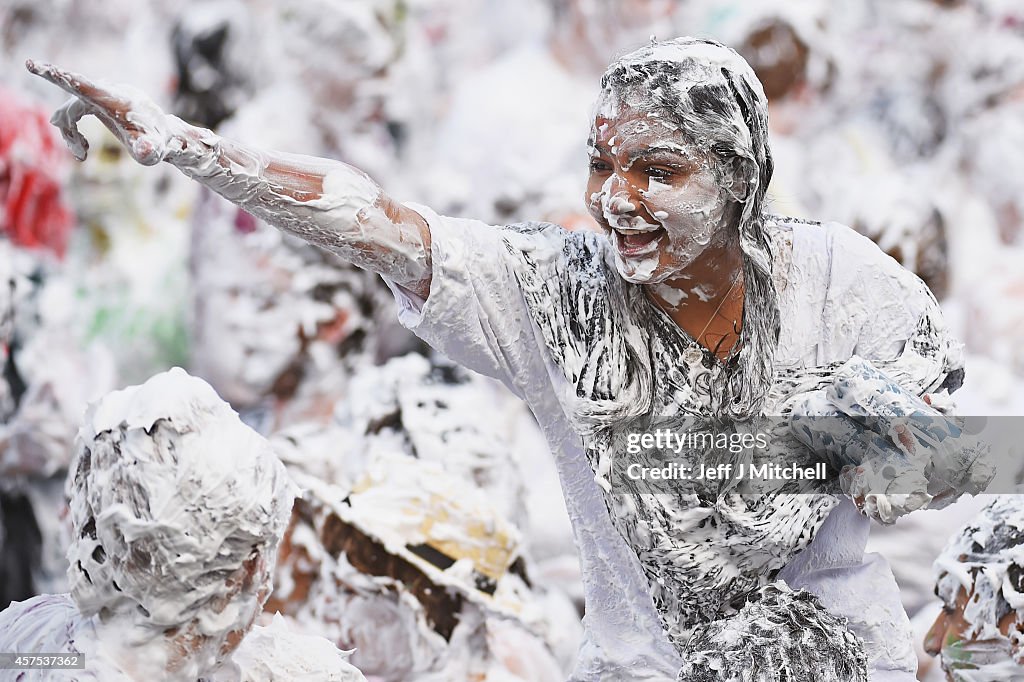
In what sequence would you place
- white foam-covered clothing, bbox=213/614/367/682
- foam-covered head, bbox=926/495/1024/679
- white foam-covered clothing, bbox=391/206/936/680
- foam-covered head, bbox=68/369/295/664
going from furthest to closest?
foam-covered head, bbox=926/495/1024/679, white foam-covered clothing, bbox=391/206/936/680, white foam-covered clothing, bbox=213/614/367/682, foam-covered head, bbox=68/369/295/664

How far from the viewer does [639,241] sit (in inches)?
64.9

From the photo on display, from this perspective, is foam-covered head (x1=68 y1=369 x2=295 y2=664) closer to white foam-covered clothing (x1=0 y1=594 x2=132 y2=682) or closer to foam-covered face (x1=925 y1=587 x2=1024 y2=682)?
white foam-covered clothing (x1=0 y1=594 x2=132 y2=682)

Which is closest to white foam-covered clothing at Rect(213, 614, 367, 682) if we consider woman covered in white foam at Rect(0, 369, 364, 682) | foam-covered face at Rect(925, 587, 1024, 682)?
woman covered in white foam at Rect(0, 369, 364, 682)

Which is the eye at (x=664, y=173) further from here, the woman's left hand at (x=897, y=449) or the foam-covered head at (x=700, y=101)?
the woman's left hand at (x=897, y=449)

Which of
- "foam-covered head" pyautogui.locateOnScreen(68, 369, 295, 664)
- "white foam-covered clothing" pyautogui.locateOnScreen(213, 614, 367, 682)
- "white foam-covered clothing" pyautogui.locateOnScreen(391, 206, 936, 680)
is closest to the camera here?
"foam-covered head" pyautogui.locateOnScreen(68, 369, 295, 664)

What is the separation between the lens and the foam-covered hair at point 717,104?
1.62 metres

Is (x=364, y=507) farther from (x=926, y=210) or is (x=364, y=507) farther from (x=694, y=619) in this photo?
(x=926, y=210)

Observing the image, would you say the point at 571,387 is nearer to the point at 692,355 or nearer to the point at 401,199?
the point at 692,355

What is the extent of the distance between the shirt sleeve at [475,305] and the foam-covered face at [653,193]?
5.7 inches

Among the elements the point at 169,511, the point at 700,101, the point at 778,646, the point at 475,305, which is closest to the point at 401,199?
the point at 475,305

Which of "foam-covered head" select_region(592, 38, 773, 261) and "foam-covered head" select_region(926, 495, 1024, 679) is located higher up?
"foam-covered head" select_region(592, 38, 773, 261)

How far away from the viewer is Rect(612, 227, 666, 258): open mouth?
5.38 feet

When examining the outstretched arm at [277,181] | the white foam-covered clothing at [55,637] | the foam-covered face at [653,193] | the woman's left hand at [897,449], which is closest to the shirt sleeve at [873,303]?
the woman's left hand at [897,449]

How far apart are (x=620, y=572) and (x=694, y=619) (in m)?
0.14
